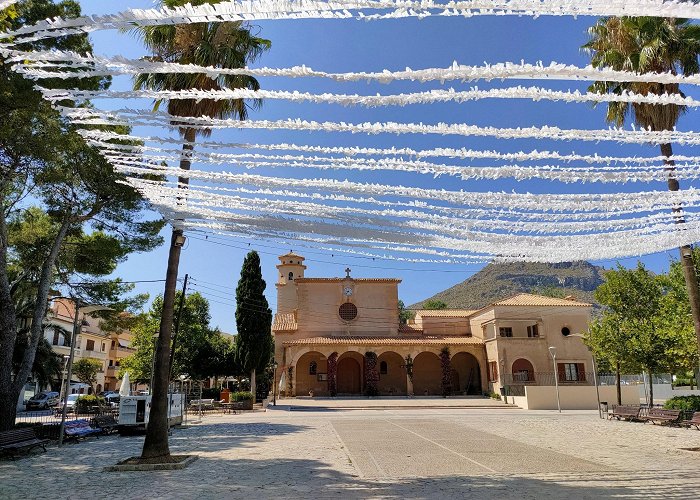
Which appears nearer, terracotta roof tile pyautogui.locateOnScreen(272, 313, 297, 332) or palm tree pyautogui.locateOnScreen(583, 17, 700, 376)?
palm tree pyautogui.locateOnScreen(583, 17, 700, 376)

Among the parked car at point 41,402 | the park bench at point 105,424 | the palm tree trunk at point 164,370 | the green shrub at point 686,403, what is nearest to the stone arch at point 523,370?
the green shrub at point 686,403

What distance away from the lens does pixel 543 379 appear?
3089cm

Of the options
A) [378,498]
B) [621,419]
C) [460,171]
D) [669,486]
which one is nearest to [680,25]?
[460,171]

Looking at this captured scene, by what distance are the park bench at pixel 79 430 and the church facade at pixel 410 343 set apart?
17853 mm

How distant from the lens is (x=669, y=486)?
23.4 feet

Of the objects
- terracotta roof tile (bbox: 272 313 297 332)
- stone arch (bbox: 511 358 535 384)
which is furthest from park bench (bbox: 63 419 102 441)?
stone arch (bbox: 511 358 535 384)

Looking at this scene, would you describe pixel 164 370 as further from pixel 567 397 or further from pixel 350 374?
pixel 350 374

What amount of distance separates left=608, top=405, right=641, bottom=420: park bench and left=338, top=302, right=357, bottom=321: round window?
2039cm

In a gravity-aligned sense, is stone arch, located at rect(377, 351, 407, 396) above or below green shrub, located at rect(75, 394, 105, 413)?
above

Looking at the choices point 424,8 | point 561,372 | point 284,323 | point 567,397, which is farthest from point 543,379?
point 424,8

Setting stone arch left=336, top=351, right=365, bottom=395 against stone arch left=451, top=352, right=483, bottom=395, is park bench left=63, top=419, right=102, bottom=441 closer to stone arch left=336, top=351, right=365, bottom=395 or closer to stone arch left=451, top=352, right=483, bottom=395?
stone arch left=336, top=351, right=365, bottom=395

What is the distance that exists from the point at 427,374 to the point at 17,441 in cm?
2812

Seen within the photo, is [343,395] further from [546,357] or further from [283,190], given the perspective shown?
[283,190]

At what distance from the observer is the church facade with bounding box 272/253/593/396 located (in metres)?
31.7
